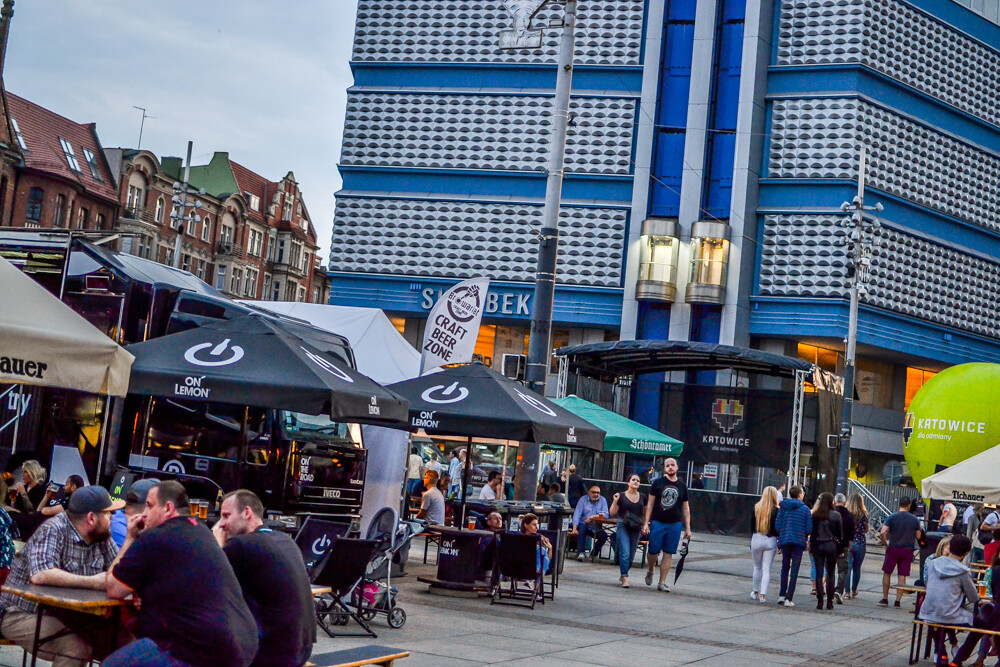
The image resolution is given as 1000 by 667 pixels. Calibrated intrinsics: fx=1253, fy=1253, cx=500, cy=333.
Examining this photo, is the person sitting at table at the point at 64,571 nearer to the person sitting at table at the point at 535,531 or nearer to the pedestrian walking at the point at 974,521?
the person sitting at table at the point at 535,531

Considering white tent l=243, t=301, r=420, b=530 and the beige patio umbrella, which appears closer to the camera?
the beige patio umbrella

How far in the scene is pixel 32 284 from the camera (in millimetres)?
9305

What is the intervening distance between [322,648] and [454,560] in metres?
4.94

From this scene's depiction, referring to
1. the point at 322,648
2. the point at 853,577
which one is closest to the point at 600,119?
the point at 853,577

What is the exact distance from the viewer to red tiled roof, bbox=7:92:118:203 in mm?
67188

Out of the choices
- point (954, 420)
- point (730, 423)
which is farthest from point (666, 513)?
point (954, 420)

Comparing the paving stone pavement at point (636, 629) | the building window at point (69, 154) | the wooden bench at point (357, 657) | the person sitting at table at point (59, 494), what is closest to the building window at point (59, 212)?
the building window at point (69, 154)

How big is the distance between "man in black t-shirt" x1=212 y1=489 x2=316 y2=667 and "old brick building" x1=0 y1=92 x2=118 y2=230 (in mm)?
60217

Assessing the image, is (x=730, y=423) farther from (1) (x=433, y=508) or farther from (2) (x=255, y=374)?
(2) (x=255, y=374)

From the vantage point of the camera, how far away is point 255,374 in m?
12.8

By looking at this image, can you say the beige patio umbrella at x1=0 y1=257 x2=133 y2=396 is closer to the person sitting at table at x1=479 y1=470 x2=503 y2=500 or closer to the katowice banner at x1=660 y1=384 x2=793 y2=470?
the person sitting at table at x1=479 y1=470 x2=503 y2=500

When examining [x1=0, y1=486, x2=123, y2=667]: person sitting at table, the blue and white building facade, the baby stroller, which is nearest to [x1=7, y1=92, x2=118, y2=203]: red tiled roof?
the blue and white building facade

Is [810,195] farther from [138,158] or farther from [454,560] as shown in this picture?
[138,158]

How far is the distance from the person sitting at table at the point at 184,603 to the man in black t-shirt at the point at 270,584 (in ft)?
0.93
